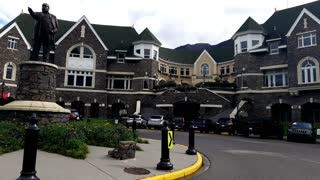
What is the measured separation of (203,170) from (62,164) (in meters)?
4.31

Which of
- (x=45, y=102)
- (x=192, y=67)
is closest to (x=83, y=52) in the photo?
(x=192, y=67)

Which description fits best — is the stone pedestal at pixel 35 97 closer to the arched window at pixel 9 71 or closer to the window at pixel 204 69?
the arched window at pixel 9 71

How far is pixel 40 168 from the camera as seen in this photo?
26.0ft

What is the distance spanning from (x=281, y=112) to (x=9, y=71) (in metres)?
35.0

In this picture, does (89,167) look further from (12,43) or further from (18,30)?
(18,30)

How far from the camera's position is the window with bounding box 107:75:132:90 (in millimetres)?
47469

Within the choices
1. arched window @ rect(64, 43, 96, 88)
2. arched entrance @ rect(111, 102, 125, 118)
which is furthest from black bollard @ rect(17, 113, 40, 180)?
arched entrance @ rect(111, 102, 125, 118)

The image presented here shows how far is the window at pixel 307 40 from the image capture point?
35.8 meters

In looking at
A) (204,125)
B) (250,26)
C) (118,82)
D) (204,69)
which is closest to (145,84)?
(118,82)

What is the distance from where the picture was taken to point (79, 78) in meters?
44.9

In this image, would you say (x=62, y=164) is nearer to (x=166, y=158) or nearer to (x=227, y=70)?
(x=166, y=158)

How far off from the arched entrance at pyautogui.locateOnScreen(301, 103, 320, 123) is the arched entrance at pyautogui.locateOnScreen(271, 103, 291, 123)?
7.71ft

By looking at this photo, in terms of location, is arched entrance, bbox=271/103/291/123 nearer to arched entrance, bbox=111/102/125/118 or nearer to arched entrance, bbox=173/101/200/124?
arched entrance, bbox=173/101/200/124

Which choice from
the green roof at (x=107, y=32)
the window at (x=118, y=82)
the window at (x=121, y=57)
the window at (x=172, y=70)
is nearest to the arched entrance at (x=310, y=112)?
the window at (x=118, y=82)
